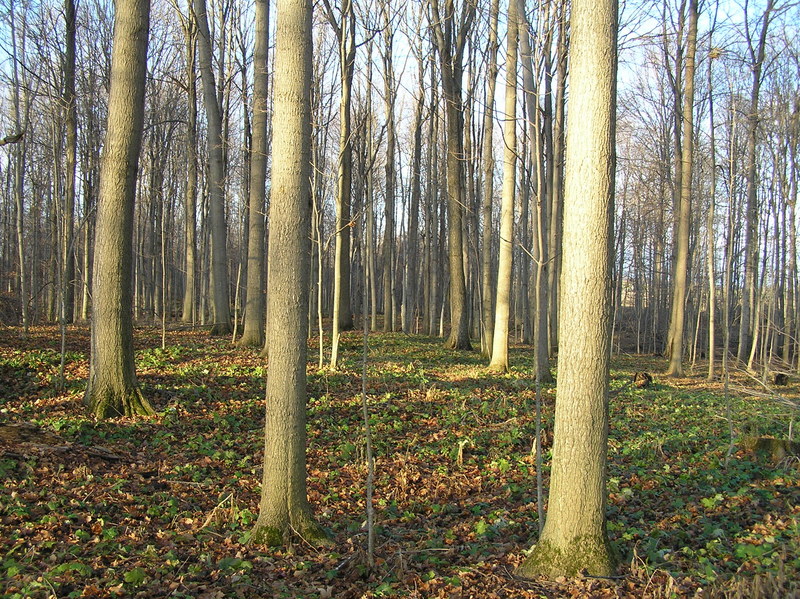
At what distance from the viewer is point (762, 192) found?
26.8 metres

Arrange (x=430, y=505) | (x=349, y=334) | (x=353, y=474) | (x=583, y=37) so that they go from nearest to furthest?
1. (x=583, y=37)
2. (x=430, y=505)
3. (x=353, y=474)
4. (x=349, y=334)

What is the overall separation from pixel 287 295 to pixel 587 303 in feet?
7.74

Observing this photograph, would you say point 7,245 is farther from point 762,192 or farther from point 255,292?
point 762,192

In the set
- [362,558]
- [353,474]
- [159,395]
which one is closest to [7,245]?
[159,395]

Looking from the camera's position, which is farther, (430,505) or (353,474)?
(353,474)

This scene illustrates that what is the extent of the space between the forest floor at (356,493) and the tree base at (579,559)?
0.09 metres

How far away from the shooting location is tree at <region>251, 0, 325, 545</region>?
181 inches

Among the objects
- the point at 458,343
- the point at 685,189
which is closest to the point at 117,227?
the point at 458,343

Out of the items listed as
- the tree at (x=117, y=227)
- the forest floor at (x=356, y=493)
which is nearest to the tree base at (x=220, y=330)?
the forest floor at (x=356, y=493)

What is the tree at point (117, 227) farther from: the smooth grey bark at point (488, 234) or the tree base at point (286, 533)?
the smooth grey bark at point (488, 234)

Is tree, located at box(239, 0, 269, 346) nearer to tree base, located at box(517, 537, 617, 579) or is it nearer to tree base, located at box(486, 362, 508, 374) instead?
tree base, located at box(486, 362, 508, 374)

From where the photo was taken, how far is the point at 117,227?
762 cm

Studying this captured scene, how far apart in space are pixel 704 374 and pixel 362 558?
58.4 feet

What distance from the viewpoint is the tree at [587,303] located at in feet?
12.8
